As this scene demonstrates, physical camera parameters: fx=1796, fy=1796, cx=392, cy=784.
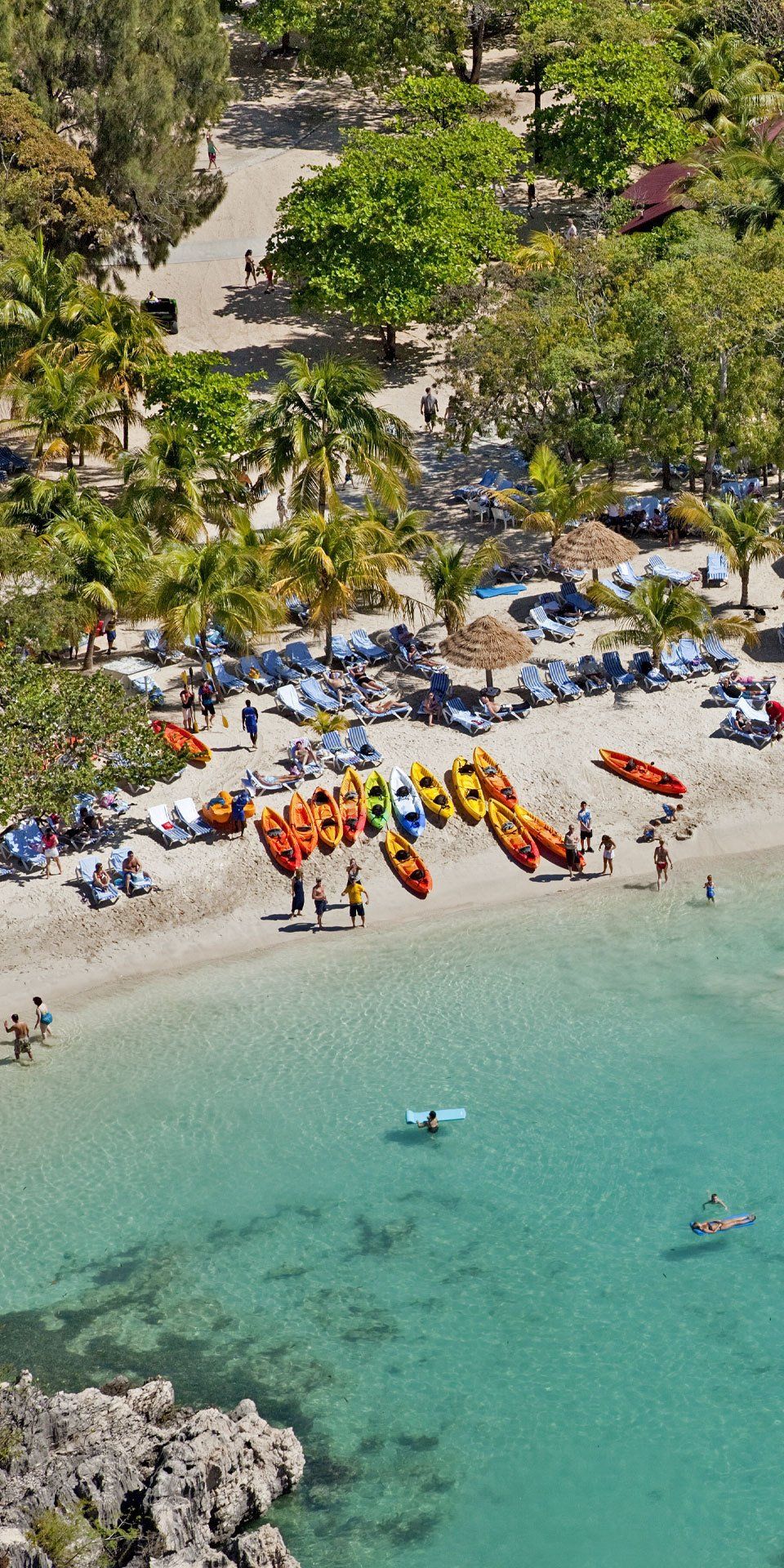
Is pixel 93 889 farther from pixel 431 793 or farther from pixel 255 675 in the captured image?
pixel 255 675

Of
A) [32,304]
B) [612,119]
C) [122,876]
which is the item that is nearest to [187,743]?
[122,876]

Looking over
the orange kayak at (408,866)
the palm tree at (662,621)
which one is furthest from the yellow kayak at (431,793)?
the palm tree at (662,621)

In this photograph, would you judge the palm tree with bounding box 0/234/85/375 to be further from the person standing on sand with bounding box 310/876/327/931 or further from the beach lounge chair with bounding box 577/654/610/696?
the person standing on sand with bounding box 310/876/327/931

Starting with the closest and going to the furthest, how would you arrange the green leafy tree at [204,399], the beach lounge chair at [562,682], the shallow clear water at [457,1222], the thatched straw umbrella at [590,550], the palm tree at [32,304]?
1. the shallow clear water at [457,1222]
2. the beach lounge chair at [562,682]
3. the thatched straw umbrella at [590,550]
4. the green leafy tree at [204,399]
5. the palm tree at [32,304]


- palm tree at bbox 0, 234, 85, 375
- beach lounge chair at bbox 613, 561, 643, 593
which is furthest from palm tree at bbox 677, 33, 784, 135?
palm tree at bbox 0, 234, 85, 375

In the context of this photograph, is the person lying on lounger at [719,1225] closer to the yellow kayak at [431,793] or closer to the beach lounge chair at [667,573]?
the yellow kayak at [431,793]
